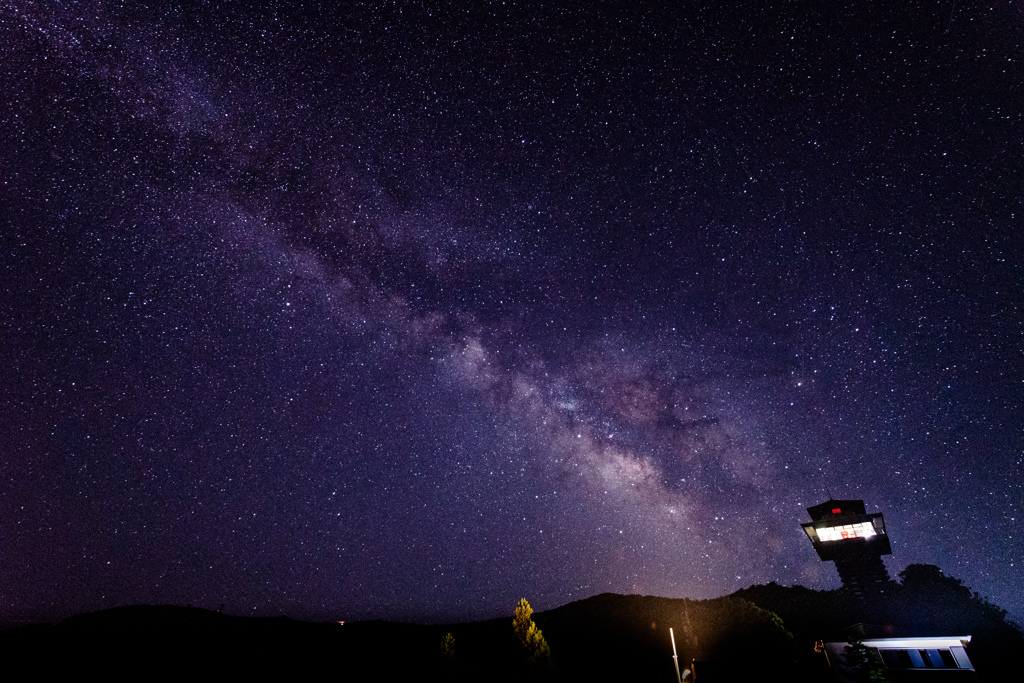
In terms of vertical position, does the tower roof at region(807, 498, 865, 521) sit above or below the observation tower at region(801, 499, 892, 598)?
above

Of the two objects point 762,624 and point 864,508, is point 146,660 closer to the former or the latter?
point 762,624

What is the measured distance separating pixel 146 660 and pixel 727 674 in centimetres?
10457

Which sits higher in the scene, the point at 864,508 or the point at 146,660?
the point at 864,508

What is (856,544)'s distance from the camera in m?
53.8

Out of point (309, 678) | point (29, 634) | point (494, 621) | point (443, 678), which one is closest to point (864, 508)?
point (443, 678)

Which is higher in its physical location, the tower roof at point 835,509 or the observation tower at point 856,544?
the tower roof at point 835,509

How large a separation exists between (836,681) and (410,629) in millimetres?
100353

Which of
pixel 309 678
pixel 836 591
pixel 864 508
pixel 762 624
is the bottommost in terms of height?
pixel 309 678

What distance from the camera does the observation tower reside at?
53.2 meters

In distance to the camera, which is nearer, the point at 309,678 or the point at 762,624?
the point at 762,624

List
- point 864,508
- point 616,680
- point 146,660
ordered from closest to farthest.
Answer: point 864,508 → point 616,680 → point 146,660

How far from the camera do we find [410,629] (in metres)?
110

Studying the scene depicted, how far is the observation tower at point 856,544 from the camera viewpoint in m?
53.2

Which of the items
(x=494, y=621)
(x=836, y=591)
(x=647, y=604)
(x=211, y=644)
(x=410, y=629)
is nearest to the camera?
(x=836, y=591)
